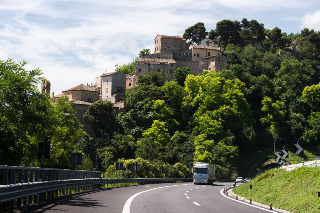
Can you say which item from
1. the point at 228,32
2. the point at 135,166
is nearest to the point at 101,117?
the point at 135,166

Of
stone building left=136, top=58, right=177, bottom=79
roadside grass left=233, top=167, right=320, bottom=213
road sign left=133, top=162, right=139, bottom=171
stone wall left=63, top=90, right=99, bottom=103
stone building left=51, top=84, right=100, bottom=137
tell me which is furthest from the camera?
stone building left=136, top=58, right=177, bottom=79

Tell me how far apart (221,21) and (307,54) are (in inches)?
1210

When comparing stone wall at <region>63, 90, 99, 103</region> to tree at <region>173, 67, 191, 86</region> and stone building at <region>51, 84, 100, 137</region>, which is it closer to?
stone building at <region>51, 84, 100, 137</region>

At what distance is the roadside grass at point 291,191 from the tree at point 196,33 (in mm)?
143660

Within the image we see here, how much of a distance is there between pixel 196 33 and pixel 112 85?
55.4m

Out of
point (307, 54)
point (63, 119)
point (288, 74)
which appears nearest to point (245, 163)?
point (288, 74)

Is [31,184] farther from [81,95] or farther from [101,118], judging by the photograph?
[81,95]

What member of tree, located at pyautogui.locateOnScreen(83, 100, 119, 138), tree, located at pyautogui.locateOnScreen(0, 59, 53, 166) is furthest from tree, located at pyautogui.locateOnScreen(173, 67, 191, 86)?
tree, located at pyautogui.locateOnScreen(0, 59, 53, 166)

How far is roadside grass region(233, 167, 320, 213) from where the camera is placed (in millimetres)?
19328

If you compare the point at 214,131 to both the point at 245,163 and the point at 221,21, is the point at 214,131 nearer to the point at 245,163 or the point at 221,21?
the point at 245,163

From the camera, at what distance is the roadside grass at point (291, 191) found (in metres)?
19.3

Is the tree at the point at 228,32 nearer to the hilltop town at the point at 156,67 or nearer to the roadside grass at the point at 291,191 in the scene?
the hilltop town at the point at 156,67

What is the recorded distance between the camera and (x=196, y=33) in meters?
175

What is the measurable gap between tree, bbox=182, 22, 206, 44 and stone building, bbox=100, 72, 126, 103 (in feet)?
161
